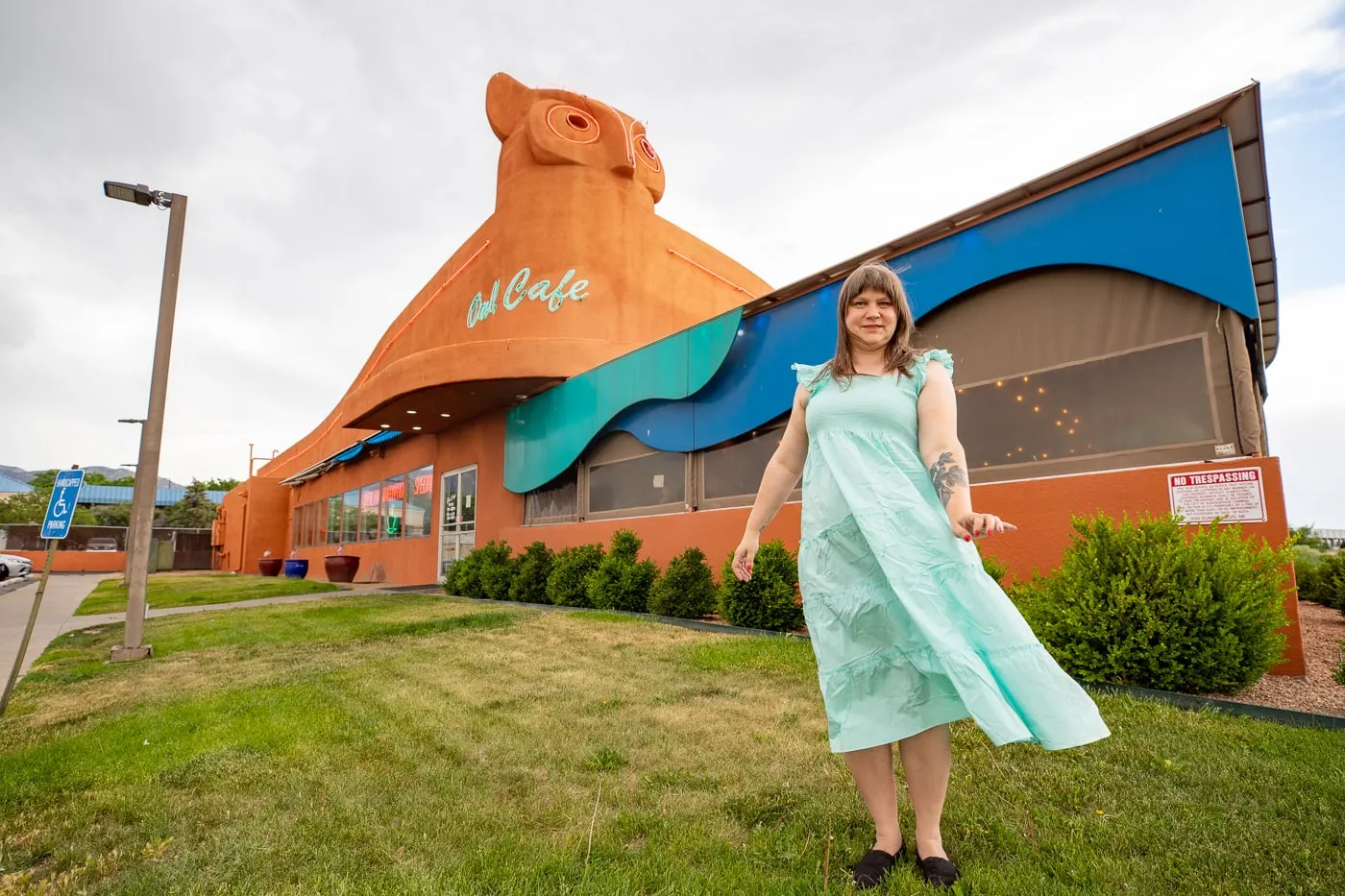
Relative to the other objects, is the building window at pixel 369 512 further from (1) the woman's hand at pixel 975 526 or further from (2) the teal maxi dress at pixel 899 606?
(1) the woman's hand at pixel 975 526

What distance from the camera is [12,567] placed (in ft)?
91.5

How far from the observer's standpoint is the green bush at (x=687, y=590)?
8422 millimetres

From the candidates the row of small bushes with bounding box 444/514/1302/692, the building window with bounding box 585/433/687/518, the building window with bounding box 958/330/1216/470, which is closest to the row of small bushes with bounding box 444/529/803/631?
the building window with bounding box 585/433/687/518

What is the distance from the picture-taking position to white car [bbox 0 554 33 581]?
27.2 meters

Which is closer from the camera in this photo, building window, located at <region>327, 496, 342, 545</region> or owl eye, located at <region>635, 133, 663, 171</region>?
owl eye, located at <region>635, 133, 663, 171</region>

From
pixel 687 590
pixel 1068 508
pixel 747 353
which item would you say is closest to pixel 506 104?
pixel 747 353

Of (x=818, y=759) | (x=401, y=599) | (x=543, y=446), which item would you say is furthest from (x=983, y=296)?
(x=401, y=599)

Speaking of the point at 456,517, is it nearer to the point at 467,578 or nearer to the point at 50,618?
the point at 467,578

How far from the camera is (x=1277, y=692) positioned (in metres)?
4.29

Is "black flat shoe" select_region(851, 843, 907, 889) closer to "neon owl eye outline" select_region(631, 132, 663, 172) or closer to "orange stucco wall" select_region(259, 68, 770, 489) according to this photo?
"orange stucco wall" select_region(259, 68, 770, 489)

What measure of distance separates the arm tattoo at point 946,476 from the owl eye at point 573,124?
50.2 ft

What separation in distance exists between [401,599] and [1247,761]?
1224 centimetres

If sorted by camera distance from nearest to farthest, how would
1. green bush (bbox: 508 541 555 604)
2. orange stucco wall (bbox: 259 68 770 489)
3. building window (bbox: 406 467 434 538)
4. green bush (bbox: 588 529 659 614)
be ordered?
green bush (bbox: 588 529 659 614) < green bush (bbox: 508 541 555 604) < orange stucco wall (bbox: 259 68 770 489) < building window (bbox: 406 467 434 538)

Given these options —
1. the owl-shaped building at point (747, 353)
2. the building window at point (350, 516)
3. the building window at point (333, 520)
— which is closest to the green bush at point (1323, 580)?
the owl-shaped building at point (747, 353)
